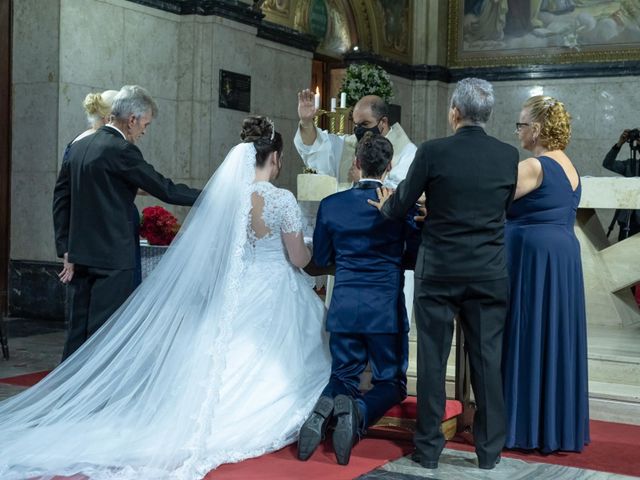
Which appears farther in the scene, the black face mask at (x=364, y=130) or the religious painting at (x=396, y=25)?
the religious painting at (x=396, y=25)

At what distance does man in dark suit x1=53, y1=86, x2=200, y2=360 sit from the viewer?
17.7 feet

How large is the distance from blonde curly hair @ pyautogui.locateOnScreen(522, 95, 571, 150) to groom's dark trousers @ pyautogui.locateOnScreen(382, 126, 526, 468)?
1.83 feet

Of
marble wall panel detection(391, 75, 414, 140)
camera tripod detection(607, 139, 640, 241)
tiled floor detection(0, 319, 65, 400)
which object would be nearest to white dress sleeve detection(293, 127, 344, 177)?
tiled floor detection(0, 319, 65, 400)

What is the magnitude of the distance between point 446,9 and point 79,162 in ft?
40.7

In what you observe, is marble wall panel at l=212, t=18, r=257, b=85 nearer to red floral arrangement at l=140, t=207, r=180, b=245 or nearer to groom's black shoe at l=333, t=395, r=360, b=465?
red floral arrangement at l=140, t=207, r=180, b=245

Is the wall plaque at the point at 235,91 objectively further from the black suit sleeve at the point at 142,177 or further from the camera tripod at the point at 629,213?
the black suit sleeve at the point at 142,177

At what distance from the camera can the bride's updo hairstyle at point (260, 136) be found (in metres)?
5.30

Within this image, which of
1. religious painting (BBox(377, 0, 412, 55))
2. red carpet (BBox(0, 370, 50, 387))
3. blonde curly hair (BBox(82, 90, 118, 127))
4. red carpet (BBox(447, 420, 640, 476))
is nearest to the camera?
red carpet (BBox(447, 420, 640, 476))

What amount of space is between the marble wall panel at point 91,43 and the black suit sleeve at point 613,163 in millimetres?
5348

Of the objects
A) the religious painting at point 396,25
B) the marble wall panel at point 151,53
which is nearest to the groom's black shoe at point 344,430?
the marble wall panel at point 151,53

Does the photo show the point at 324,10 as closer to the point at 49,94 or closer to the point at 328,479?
the point at 49,94

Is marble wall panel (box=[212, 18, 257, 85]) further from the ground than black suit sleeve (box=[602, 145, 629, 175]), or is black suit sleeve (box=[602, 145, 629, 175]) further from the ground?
marble wall panel (box=[212, 18, 257, 85])

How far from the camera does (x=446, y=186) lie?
14.7 feet

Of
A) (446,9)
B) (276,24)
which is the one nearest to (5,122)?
(276,24)
